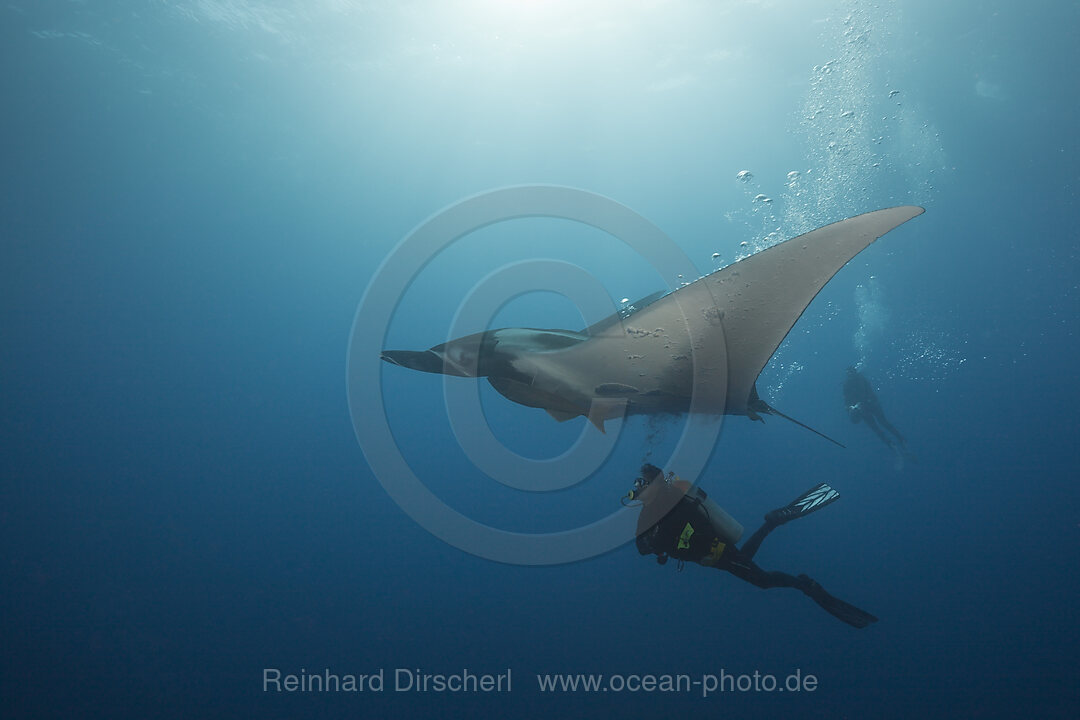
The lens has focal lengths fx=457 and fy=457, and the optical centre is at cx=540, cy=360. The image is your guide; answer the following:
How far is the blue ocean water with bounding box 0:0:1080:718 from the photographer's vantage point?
52.1 ft

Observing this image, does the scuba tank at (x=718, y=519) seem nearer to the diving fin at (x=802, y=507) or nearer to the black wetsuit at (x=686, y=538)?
the black wetsuit at (x=686, y=538)

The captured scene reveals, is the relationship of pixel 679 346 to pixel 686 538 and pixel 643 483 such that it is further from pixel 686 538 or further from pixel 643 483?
pixel 686 538

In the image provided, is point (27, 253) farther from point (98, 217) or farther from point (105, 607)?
point (105, 607)

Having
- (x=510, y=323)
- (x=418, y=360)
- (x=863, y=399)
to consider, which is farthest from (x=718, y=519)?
(x=510, y=323)

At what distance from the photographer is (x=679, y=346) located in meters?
3.85

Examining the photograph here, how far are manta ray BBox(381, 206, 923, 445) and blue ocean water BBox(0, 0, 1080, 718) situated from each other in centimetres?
162

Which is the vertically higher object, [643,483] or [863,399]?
[863,399]

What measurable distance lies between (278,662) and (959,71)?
3812 cm

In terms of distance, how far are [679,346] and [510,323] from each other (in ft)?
116

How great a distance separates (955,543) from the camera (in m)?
25.8

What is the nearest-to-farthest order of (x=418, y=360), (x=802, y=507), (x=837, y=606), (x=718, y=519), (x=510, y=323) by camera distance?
(x=418, y=360), (x=718, y=519), (x=837, y=606), (x=802, y=507), (x=510, y=323)

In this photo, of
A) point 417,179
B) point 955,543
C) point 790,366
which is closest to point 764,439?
point 955,543

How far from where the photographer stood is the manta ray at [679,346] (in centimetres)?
311

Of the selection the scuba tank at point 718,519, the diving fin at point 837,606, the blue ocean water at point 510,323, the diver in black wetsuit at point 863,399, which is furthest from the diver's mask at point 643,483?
the diver in black wetsuit at point 863,399
